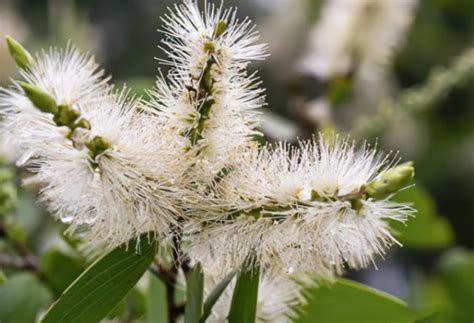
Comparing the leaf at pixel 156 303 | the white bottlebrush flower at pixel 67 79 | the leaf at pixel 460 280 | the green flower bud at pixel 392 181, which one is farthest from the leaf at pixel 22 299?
the leaf at pixel 460 280

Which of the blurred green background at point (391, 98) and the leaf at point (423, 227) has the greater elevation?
the blurred green background at point (391, 98)

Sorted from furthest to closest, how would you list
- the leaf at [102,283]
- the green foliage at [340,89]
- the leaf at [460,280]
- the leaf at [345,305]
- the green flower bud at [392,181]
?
the green foliage at [340,89] < the leaf at [460,280] < the leaf at [345,305] < the leaf at [102,283] < the green flower bud at [392,181]

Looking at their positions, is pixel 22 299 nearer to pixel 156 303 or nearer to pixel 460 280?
pixel 156 303

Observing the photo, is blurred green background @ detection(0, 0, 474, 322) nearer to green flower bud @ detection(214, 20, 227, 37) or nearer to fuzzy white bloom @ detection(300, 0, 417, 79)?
fuzzy white bloom @ detection(300, 0, 417, 79)

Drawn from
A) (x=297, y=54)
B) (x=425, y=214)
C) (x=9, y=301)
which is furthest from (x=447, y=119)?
(x=9, y=301)

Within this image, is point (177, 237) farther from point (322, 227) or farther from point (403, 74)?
point (403, 74)

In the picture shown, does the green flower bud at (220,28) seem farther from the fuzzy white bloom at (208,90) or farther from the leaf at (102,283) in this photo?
the leaf at (102,283)
